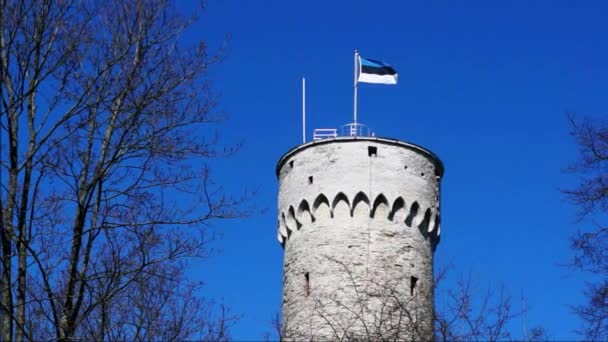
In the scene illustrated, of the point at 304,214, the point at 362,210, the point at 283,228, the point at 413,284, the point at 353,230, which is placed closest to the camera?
the point at 413,284

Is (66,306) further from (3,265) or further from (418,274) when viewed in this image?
(418,274)

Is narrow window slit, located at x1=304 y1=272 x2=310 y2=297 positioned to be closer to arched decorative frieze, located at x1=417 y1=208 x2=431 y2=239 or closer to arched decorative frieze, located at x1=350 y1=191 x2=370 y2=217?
arched decorative frieze, located at x1=350 y1=191 x2=370 y2=217

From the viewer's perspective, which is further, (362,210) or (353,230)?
(362,210)

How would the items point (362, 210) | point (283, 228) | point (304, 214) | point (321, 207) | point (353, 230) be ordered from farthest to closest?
point (283, 228), point (304, 214), point (321, 207), point (362, 210), point (353, 230)

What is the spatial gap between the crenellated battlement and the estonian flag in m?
3.25

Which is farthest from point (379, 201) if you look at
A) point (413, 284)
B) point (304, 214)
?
point (413, 284)

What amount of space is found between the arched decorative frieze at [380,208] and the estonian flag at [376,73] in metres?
3.29

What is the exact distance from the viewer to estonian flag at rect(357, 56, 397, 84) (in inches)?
971

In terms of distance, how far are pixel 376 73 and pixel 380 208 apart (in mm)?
3680

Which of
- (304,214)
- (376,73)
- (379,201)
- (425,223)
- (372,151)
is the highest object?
(376,73)

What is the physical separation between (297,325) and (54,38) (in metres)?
11.8

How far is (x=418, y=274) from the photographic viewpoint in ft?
72.8

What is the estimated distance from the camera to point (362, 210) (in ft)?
74.5

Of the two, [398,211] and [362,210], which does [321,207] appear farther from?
[398,211]
